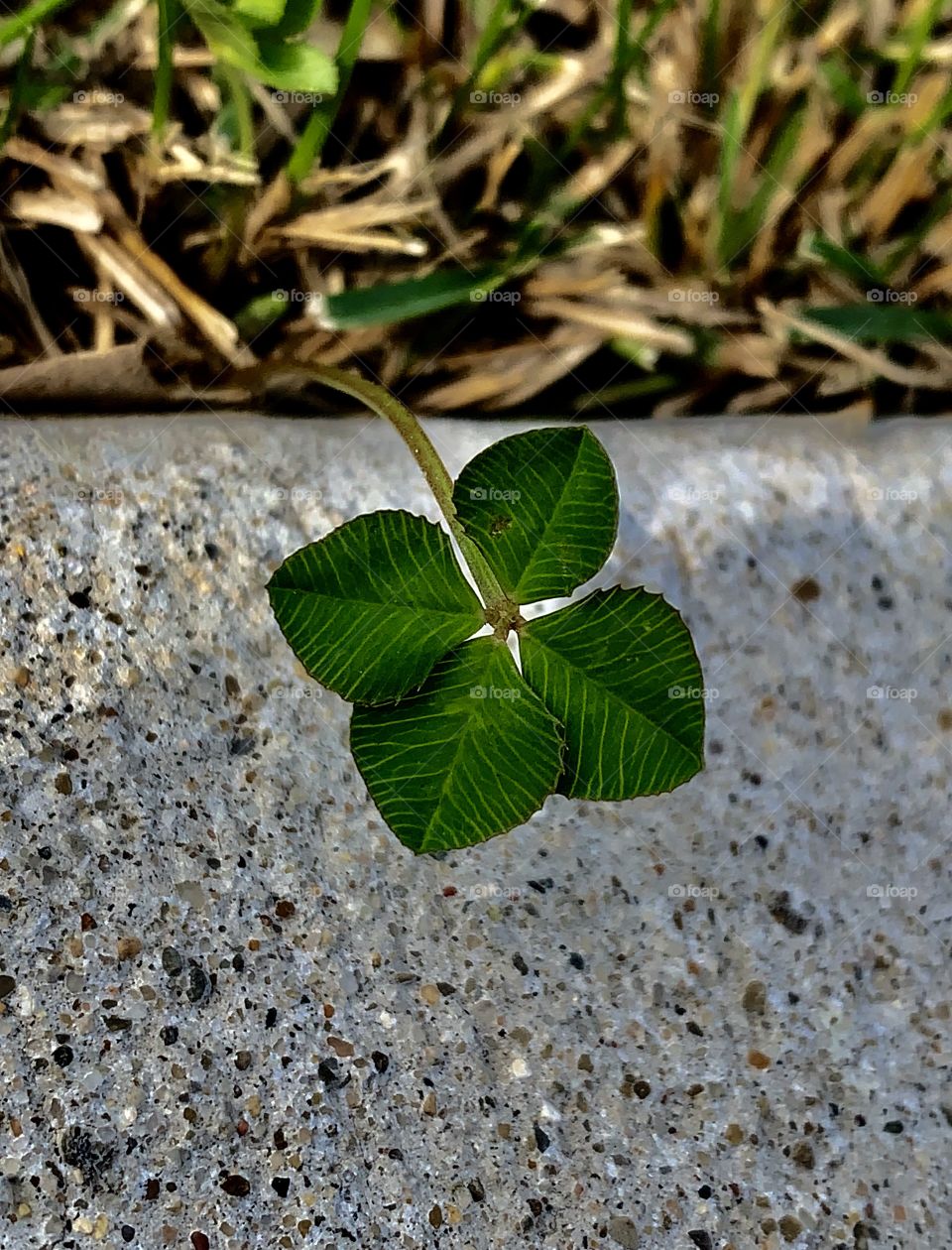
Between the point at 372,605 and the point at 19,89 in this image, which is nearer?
the point at 372,605

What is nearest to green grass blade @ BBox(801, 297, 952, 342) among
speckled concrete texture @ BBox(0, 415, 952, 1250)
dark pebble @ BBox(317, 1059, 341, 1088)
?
speckled concrete texture @ BBox(0, 415, 952, 1250)

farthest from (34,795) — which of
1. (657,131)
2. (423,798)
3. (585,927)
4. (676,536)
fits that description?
(657,131)

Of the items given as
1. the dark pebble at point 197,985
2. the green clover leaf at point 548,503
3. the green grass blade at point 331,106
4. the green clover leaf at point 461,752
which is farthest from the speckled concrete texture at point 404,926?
the green grass blade at point 331,106

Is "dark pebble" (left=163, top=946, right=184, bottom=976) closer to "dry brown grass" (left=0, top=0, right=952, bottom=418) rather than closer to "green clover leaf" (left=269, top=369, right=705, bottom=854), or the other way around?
"green clover leaf" (left=269, top=369, right=705, bottom=854)

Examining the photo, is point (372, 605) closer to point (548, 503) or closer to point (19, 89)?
point (548, 503)

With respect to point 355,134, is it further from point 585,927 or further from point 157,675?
point 585,927

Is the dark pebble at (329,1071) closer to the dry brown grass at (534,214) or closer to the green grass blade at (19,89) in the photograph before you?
the dry brown grass at (534,214)

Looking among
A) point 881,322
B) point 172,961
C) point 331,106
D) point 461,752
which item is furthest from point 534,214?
point 172,961
